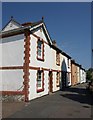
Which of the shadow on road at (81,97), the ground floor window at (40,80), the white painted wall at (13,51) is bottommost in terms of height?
the shadow on road at (81,97)

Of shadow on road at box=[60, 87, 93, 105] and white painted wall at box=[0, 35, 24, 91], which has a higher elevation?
white painted wall at box=[0, 35, 24, 91]

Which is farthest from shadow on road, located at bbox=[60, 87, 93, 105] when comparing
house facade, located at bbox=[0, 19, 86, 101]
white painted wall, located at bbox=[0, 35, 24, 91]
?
white painted wall, located at bbox=[0, 35, 24, 91]

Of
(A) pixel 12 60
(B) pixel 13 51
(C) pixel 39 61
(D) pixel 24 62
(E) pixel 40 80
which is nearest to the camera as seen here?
(D) pixel 24 62

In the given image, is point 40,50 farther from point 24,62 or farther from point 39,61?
point 24,62

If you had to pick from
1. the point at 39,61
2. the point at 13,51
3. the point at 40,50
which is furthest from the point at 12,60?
the point at 40,50

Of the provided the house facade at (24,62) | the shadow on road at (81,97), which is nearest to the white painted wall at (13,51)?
the house facade at (24,62)

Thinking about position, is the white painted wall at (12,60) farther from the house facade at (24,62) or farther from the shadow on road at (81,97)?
the shadow on road at (81,97)

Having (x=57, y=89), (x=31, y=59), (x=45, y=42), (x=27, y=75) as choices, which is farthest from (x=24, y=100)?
(x=57, y=89)

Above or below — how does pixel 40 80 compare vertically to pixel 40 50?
below

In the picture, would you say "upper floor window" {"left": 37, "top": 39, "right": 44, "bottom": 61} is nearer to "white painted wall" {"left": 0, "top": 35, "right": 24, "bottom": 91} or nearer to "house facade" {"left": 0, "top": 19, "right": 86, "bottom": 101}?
"house facade" {"left": 0, "top": 19, "right": 86, "bottom": 101}

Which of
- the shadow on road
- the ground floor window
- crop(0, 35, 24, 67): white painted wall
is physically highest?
crop(0, 35, 24, 67): white painted wall

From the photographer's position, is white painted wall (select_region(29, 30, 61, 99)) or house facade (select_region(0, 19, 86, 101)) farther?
white painted wall (select_region(29, 30, 61, 99))

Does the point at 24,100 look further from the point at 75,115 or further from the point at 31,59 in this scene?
the point at 75,115

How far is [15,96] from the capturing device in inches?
587
